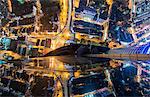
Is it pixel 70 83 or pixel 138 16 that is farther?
pixel 138 16

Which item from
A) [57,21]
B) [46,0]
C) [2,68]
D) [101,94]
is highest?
[46,0]

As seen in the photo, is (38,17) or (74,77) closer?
(74,77)

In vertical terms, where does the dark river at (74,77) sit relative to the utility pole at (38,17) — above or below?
below

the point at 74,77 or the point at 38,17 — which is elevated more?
the point at 38,17

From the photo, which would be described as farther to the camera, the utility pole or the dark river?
the utility pole

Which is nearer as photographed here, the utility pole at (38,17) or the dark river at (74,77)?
the dark river at (74,77)

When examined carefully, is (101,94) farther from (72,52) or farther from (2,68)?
(2,68)

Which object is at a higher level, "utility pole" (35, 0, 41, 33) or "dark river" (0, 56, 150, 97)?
"utility pole" (35, 0, 41, 33)

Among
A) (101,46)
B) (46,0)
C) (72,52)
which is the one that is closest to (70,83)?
(72,52)
